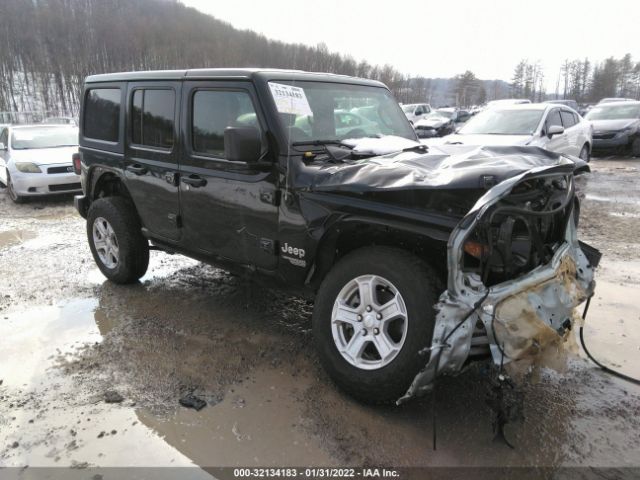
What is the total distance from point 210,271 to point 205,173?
2.03 m

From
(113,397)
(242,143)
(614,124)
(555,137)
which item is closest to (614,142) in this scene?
(614,124)

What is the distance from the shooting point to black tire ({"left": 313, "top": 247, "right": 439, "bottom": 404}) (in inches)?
100

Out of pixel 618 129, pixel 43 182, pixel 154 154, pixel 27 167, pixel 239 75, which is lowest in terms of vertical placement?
pixel 43 182

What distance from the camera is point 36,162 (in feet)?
31.6

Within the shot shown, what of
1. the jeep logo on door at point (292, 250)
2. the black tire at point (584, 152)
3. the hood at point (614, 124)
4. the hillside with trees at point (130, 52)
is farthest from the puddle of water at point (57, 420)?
the hillside with trees at point (130, 52)

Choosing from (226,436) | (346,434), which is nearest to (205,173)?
(226,436)

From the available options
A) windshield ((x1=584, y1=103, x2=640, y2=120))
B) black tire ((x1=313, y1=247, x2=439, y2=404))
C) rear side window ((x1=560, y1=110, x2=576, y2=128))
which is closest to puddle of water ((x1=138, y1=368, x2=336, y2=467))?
black tire ((x1=313, y1=247, x2=439, y2=404))

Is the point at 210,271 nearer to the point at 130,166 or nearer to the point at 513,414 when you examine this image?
the point at 130,166

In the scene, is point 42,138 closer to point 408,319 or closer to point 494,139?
point 494,139

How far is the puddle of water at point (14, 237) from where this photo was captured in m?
6.97

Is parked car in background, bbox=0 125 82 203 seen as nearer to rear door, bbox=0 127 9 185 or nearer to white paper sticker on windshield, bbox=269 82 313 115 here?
rear door, bbox=0 127 9 185

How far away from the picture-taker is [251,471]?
251 centimetres

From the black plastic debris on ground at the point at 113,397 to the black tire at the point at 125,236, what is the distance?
195 centimetres

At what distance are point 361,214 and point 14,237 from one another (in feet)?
21.8
